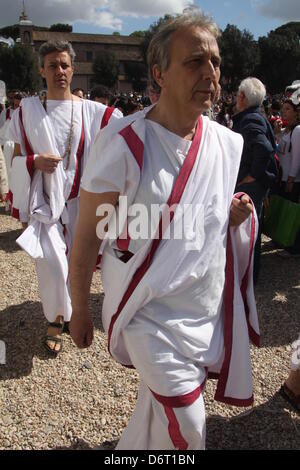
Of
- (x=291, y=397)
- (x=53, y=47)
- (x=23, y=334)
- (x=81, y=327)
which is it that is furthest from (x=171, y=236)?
(x=23, y=334)

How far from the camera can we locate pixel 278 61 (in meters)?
55.1

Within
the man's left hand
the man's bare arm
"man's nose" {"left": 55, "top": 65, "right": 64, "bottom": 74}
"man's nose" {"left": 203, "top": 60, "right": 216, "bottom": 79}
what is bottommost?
the man's bare arm

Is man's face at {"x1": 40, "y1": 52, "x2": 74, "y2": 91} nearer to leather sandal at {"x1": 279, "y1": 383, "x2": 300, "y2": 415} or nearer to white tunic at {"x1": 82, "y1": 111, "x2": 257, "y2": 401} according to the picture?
white tunic at {"x1": 82, "y1": 111, "x2": 257, "y2": 401}

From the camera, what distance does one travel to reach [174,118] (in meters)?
1.78

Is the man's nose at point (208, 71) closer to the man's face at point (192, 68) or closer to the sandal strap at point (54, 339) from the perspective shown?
the man's face at point (192, 68)

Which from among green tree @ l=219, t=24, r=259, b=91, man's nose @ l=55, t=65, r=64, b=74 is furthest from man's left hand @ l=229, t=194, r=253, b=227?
green tree @ l=219, t=24, r=259, b=91

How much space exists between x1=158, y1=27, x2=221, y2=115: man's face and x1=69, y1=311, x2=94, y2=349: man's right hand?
3.34 feet

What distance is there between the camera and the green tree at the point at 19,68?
1969 inches

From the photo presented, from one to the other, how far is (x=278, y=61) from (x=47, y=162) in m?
58.9

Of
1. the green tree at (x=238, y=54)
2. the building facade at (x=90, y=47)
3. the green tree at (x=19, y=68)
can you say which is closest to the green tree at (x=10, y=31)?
the building facade at (x=90, y=47)

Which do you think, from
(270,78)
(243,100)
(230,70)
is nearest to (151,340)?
(243,100)

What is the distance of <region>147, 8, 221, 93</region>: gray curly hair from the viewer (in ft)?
5.61
